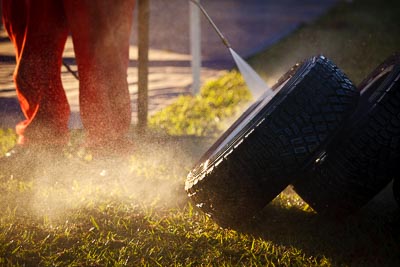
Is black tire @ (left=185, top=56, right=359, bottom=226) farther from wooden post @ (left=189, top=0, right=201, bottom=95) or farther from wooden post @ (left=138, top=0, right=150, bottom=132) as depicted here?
wooden post @ (left=189, top=0, right=201, bottom=95)

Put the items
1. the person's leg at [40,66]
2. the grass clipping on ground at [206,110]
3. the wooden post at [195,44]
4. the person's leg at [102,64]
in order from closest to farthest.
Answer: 1. the person's leg at [102,64]
2. the person's leg at [40,66]
3. the grass clipping on ground at [206,110]
4. the wooden post at [195,44]

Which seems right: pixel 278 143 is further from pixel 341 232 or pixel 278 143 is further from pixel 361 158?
pixel 341 232

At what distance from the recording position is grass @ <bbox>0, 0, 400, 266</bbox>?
2.94 metres

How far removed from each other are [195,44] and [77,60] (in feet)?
7.95

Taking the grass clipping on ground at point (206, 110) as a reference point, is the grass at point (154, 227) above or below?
above

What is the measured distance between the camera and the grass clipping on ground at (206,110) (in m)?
5.13

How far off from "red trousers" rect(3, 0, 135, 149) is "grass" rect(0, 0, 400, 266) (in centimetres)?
29

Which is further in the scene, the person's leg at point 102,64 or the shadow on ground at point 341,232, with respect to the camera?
the person's leg at point 102,64

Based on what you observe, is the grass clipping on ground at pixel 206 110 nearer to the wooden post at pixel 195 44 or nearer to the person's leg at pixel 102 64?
the wooden post at pixel 195 44

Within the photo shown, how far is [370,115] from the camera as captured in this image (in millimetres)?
2930

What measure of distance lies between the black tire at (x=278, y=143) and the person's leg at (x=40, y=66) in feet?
4.81

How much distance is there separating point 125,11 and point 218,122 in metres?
1.68

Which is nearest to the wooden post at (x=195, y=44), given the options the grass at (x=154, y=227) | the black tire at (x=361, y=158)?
the grass at (x=154, y=227)

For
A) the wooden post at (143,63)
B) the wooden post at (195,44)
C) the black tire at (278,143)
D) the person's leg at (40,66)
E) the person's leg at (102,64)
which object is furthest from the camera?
the wooden post at (195,44)
